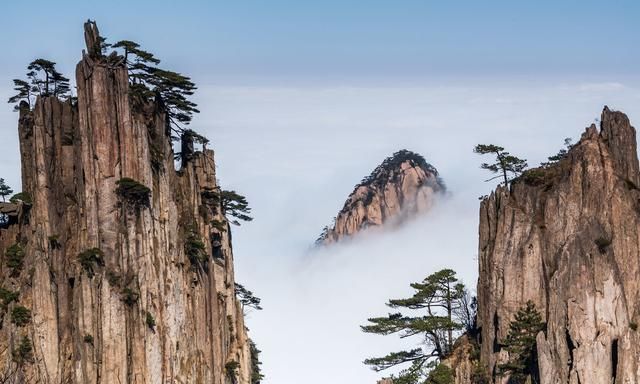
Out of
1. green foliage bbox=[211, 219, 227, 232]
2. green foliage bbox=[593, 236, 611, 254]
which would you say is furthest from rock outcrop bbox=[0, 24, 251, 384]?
green foliage bbox=[593, 236, 611, 254]

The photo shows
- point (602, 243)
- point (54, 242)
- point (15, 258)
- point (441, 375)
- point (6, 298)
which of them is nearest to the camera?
point (602, 243)

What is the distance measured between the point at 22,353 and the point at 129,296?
9321mm

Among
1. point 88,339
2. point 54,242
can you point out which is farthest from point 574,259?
point 54,242

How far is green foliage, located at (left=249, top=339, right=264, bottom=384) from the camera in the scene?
499 ft

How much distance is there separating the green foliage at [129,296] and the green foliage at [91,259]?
285 cm

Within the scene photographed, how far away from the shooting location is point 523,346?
381 ft

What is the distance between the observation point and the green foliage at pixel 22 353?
121 meters

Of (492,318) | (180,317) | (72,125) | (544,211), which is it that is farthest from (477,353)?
(72,125)

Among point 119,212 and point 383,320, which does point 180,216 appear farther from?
point 383,320

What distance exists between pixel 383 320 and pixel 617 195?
21.7m

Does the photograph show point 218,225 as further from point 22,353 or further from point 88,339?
point 22,353

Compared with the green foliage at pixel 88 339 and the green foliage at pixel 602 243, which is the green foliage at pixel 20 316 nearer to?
the green foliage at pixel 88 339

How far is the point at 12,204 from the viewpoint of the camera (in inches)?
5064

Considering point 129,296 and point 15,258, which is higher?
point 15,258
